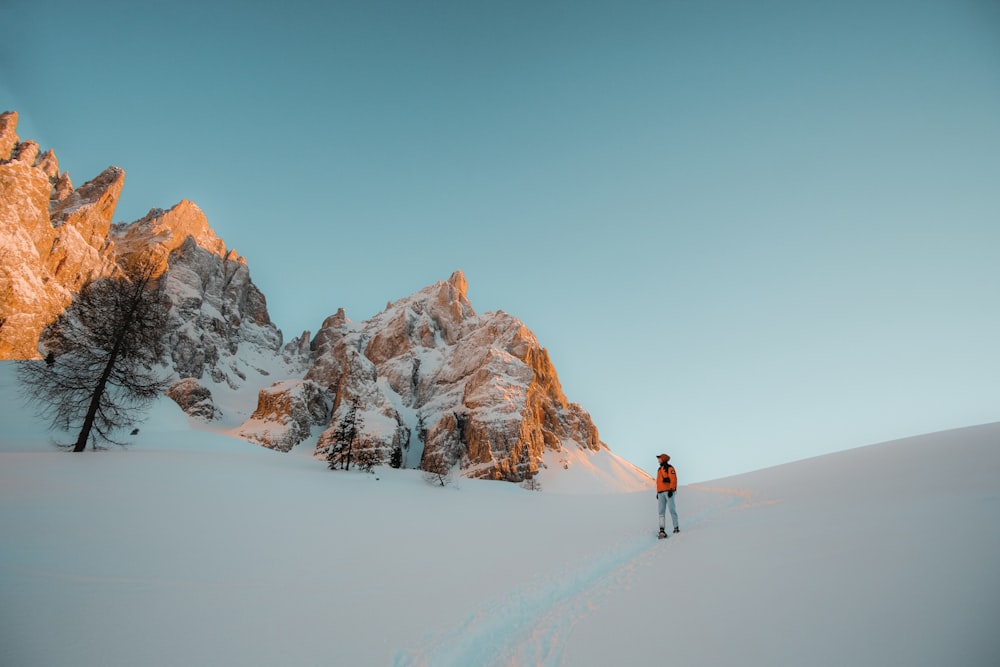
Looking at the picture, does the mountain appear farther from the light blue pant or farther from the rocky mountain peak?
the light blue pant

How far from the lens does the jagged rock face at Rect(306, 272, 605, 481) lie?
53.8m

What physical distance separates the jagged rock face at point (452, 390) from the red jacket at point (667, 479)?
25739 mm

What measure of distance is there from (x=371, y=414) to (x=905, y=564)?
58.3 m

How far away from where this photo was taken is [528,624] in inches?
222

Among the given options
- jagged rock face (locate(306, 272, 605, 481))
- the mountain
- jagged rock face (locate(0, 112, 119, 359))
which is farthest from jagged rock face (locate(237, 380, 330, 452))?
jagged rock face (locate(0, 112, 119, 359))

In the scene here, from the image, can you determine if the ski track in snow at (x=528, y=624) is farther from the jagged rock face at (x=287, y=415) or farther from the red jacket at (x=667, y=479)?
→ the jagged rock face at (x=287, y=415)

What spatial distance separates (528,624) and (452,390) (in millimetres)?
63296

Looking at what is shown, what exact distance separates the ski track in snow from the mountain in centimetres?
2446

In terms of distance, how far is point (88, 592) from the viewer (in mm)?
4695

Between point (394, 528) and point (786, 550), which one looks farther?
point (394, 528)

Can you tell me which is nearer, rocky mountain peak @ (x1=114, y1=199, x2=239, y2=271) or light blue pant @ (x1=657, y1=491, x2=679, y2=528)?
light blue pant @ (x1=657, y1=491, x2=679, y2=528)

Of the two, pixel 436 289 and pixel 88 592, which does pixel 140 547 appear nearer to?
pixel 88 592

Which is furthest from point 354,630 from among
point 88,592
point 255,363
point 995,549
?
point 255,363

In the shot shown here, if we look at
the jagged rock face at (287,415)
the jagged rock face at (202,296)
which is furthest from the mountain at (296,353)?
the jagged rock face at (202,296)
